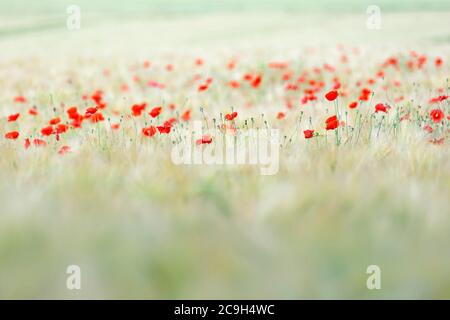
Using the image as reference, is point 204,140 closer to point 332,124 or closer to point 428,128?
point 332,124

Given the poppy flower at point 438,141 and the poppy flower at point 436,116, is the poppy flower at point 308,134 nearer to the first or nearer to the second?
the poppy flower at point 438,141

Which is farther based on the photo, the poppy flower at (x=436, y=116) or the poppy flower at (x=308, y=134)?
the poppy flower at (x=436, y=116)

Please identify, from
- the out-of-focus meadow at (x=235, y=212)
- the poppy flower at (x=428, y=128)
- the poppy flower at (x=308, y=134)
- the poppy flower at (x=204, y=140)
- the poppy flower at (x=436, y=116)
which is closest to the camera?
the out-of-focus meadow at (x=235, y=212)

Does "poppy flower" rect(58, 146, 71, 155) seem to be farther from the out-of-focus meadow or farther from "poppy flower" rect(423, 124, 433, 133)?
"poppy flower" rect(423, 124, 433, 133)

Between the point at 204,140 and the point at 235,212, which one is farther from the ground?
the point at 204,140

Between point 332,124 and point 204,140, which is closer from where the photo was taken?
point 204,140

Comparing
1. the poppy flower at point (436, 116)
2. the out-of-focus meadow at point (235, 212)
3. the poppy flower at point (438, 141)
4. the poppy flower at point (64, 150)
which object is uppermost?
the poppy flower at point (436, 116)

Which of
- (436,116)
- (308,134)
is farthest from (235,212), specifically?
(436,116)

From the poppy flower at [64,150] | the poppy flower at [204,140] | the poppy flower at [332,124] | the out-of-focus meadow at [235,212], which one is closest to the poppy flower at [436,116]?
the out-of-focus meadow at [235,212]

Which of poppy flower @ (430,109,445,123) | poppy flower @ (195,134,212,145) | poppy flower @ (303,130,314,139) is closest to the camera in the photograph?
poppy flower @ (195,134,212,145)

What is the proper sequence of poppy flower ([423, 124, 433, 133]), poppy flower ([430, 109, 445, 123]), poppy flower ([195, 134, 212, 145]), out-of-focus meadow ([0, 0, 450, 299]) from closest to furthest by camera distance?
out-of-focus meadow ([0, 0, 450, 299]) < poppy flower ([195, 134, 212, 145]) < poppy flower ([423, 124, 433, 133]) < poppy flower ([430, 109, 445, 123])

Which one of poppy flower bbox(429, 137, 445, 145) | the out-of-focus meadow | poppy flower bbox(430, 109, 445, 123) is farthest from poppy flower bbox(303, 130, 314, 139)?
poppy flower bbox(430, 109, 445, 123)

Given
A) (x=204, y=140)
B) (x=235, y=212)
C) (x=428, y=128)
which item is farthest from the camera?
(x=428, y=128)
